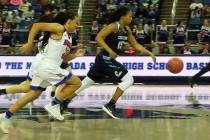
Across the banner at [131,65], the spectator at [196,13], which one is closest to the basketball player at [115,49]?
the banner at [131,65]

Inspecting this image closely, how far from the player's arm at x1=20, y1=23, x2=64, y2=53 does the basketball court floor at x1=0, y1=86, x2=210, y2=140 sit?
116cm

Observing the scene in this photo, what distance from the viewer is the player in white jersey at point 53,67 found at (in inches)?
316

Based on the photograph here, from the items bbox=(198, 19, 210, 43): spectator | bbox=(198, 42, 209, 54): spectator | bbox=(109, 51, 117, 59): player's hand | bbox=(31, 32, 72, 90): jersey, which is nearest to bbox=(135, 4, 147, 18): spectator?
bbox=(198, 19, 210, 43): spectator

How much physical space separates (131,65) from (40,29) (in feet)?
30.9

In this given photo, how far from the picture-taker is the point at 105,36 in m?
9.66

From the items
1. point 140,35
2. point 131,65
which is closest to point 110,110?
point 131,65

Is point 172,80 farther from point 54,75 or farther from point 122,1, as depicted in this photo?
point 54,75

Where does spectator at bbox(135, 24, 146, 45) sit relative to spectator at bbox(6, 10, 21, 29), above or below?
below

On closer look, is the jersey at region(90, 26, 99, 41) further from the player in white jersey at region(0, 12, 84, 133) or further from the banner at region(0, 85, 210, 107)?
the player in white jersey at region(0, 12, 84, 133)

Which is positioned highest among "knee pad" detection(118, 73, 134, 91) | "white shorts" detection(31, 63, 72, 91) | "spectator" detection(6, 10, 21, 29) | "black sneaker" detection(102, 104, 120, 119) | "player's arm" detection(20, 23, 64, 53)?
"player's arm" detection(20, 23, 64, 53)

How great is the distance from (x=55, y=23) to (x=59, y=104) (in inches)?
49.2

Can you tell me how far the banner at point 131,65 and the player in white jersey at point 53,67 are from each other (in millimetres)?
8369

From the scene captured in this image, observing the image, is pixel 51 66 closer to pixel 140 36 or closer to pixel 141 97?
pixel 141 97

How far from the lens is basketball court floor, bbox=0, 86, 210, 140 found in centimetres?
746
